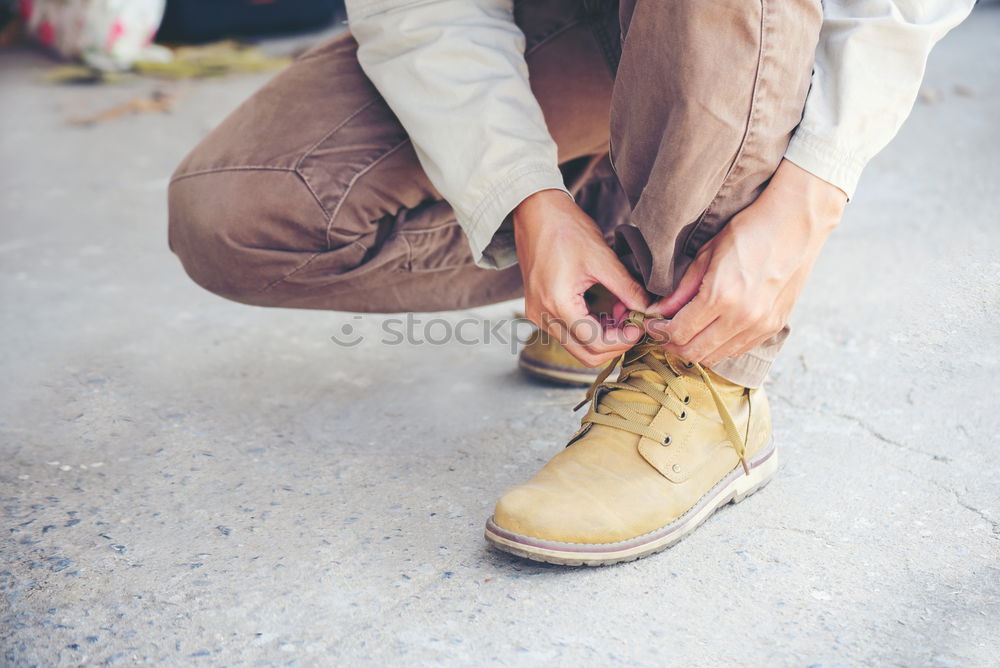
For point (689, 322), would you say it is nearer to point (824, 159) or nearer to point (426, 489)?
point (824, 159)

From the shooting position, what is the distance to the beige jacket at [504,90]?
0.83 metres

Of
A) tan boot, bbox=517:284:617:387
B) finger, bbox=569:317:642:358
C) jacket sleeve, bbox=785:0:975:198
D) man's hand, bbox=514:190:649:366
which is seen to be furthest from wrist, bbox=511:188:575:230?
tan boot, bbox=517:284:617:387

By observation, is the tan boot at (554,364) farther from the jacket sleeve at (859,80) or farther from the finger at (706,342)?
the jacket sleeve at (859,80)

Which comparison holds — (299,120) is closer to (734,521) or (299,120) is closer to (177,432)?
(177,432)

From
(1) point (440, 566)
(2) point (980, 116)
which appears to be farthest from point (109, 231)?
(2) point (980, 116)

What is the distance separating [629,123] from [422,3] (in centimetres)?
32

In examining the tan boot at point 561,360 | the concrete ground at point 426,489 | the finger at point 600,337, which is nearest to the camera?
the concrete ground at point 426,489

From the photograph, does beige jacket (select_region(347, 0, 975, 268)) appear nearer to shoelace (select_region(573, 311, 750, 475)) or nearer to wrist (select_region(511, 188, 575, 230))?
wrist (select_region(511, 188, 575, 230))

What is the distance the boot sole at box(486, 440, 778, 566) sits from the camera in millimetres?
889

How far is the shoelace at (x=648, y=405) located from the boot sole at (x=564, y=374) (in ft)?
0.95

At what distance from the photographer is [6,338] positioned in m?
1.48

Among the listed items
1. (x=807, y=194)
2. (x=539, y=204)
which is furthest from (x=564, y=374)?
(x=807, y=194)

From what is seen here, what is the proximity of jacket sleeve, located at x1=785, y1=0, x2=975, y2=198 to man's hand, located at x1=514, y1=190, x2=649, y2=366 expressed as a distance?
8.0 inches

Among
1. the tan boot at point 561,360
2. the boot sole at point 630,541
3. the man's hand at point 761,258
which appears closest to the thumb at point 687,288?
the man's hand at point 761,258
